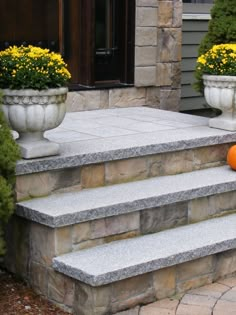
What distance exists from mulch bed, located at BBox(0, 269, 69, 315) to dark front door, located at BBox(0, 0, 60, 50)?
2.53m

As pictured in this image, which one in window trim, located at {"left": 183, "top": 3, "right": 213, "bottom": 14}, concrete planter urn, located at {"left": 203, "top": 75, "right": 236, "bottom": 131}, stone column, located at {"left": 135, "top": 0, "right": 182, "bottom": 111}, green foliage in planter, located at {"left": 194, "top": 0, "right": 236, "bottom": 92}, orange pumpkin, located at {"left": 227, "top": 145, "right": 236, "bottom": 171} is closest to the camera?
Answer: orange pumpkin, located at {"left": 227, "top": 145, "right": 236, "bottom": 171}

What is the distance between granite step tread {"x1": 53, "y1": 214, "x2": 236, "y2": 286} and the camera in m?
3.63

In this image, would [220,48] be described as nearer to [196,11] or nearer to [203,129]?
[203,129]

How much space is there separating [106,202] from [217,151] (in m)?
1.35

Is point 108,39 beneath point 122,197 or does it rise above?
above

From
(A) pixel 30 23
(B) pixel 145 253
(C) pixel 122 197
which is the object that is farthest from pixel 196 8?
(B) pixel 145 253

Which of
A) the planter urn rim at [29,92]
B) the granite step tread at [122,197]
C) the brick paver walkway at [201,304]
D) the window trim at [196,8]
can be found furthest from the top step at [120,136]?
the window trim at [196,8]

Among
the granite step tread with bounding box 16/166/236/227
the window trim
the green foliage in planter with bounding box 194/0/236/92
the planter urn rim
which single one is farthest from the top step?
the window trim

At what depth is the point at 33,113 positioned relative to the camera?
4035mm

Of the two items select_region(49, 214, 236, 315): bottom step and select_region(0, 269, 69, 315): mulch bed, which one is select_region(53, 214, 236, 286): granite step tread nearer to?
select_region(49, 214, 236, 315): bottom step

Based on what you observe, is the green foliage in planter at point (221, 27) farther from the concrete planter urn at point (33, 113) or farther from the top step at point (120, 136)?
the concrete planter urn at point (33, 113)

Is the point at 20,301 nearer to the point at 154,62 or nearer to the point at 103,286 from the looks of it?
the point at 103,286

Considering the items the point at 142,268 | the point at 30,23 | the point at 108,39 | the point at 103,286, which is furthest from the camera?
the point at 108,39

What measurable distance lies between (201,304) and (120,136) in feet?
5.09
